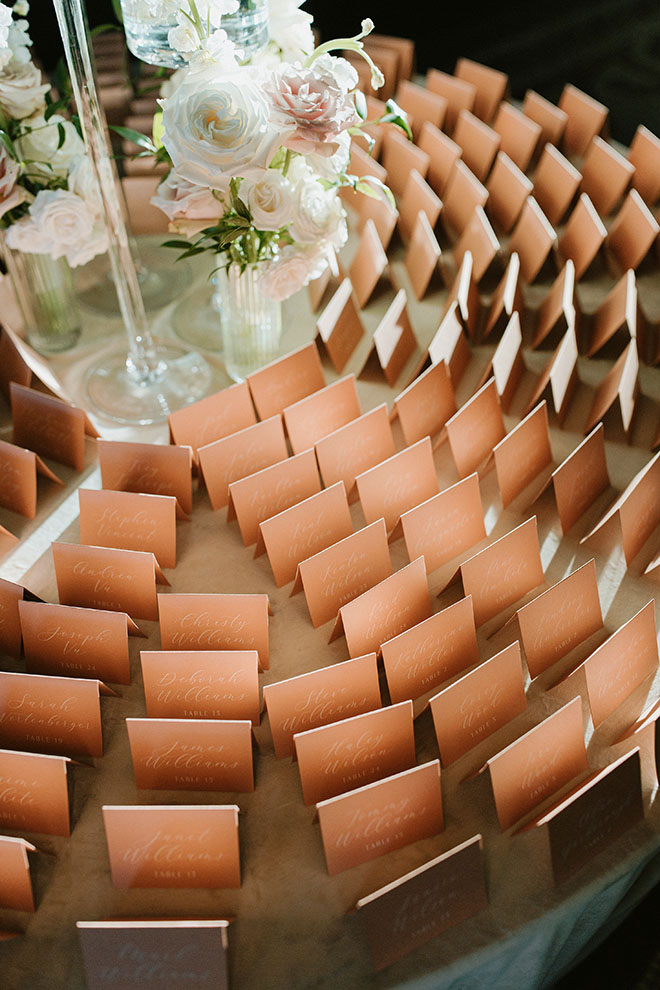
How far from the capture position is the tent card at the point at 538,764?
98cm

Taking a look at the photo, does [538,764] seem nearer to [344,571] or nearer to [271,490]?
[344,571]

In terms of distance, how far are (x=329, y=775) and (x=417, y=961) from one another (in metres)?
0.23

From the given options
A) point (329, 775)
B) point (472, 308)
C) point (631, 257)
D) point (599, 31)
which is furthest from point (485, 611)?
point (599, 31)

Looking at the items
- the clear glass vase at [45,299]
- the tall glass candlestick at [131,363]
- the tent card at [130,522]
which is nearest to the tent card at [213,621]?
the tent card at [130,522]

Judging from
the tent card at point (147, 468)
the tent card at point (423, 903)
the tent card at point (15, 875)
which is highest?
the tent card at point (147, 468)

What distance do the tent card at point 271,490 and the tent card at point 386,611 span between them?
0.24 meters

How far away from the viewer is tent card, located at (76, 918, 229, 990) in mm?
875

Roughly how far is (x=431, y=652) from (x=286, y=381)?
22.6 inches

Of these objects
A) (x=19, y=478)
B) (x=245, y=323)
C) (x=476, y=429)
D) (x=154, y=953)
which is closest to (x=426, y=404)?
(x=476, y=429)

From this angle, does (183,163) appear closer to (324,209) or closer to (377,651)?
(324,209)

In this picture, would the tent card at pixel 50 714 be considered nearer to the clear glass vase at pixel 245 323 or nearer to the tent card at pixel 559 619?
the tent card at pixel 559 619

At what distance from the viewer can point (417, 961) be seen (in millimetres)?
938

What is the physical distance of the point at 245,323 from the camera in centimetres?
148

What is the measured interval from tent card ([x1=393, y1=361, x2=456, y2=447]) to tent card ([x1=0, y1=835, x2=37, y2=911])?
2.79 feet
